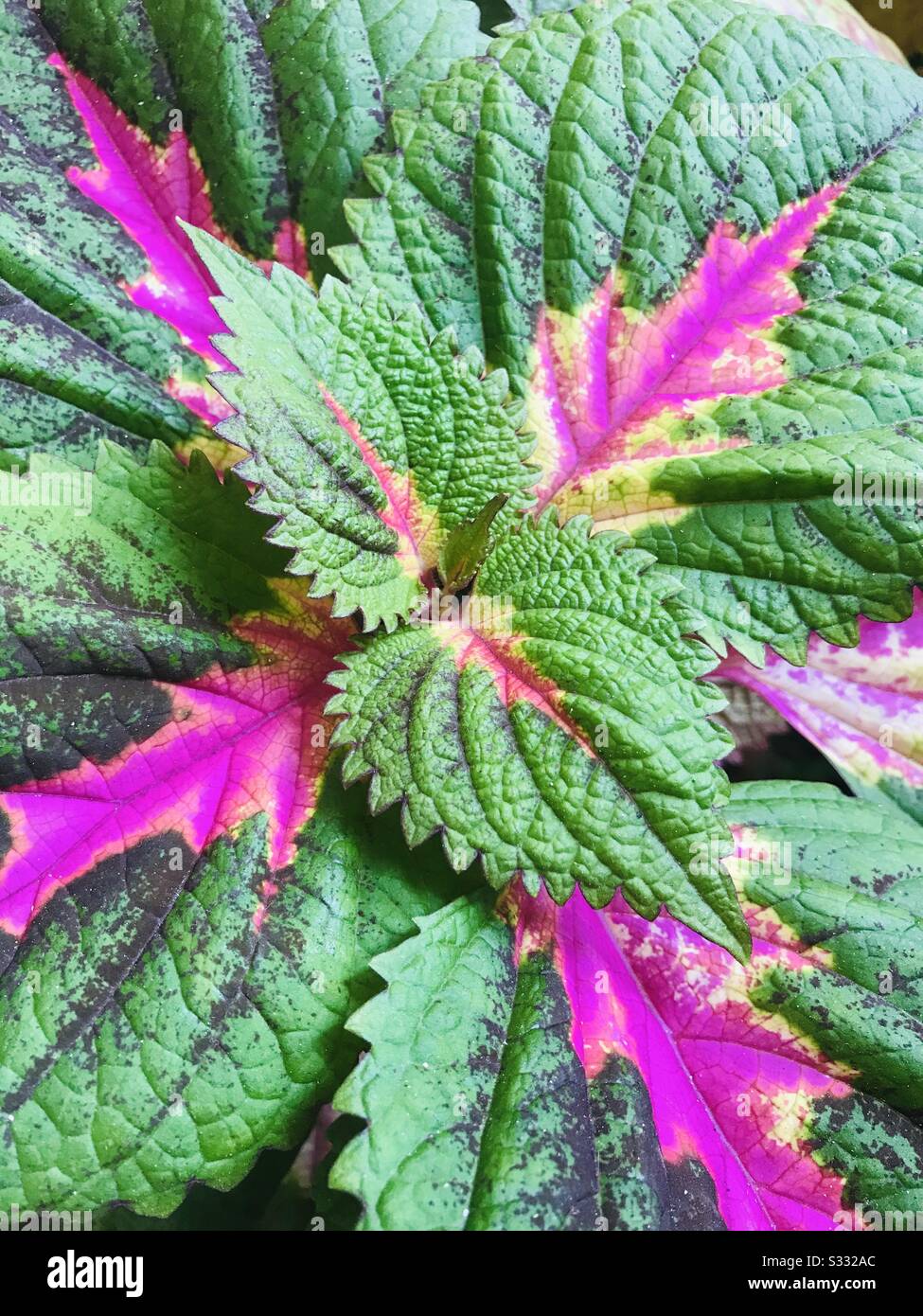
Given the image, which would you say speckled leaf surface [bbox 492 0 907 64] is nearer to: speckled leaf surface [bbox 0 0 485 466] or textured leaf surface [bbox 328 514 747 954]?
speckled leaf surface [bbox 0 0 485 466]

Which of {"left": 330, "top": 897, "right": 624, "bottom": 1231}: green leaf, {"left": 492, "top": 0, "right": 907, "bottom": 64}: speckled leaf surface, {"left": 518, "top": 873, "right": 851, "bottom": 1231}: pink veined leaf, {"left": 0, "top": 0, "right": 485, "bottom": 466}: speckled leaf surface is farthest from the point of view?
{"left": 492, "top": 0, "right": 907, "bottom": 64}: speckled leaf surface

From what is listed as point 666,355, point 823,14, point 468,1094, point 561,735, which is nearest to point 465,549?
point 561,735

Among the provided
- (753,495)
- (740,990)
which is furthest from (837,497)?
(740,990)

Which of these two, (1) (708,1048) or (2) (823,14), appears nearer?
(1) (708,1048)

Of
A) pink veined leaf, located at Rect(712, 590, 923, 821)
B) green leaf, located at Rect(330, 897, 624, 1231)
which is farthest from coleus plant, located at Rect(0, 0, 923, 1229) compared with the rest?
pink veined leaf, located at Rect(712, 590, 923, 821)

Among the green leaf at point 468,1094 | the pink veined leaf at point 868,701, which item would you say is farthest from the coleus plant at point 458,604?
the pink veined leaf at point 868,701

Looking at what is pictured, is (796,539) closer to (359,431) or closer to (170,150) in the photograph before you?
(359,431)
